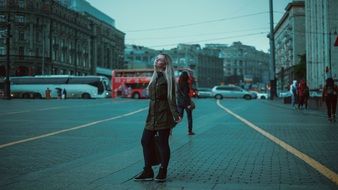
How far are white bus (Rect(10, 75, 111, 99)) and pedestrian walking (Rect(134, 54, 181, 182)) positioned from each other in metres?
58.0

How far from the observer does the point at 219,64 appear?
563ft

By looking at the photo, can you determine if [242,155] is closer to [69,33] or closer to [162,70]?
[162,70]

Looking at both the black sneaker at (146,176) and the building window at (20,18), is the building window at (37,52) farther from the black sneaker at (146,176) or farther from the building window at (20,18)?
the black sneaker at (146,176)

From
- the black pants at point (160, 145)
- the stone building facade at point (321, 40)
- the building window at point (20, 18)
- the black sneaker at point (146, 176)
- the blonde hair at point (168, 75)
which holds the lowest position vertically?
the black sneaker at point (146, 176)

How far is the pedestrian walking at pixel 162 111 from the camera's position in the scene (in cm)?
640

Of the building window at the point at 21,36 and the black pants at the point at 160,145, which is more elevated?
the building window at the point at 21,36

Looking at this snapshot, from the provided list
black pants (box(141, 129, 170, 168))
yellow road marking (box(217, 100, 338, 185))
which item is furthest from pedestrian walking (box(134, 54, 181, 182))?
yellow road marking (box(217, 100, 338, 185))

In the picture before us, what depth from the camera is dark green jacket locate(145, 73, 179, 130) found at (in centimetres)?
640

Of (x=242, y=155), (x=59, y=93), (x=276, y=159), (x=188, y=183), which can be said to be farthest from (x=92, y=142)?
(x=59, y=93)

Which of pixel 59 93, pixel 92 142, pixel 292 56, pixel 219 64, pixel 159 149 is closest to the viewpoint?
pixel 159 149

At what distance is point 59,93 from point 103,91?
584cm

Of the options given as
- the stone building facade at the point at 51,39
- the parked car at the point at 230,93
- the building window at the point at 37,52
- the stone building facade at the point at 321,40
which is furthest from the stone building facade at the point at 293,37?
the building window at the point at 37,52

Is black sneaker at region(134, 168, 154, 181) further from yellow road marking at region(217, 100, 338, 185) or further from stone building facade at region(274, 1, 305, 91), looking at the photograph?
stone building facade at region(274, 1, 305, 91)

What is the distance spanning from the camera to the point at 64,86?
64.9 m
